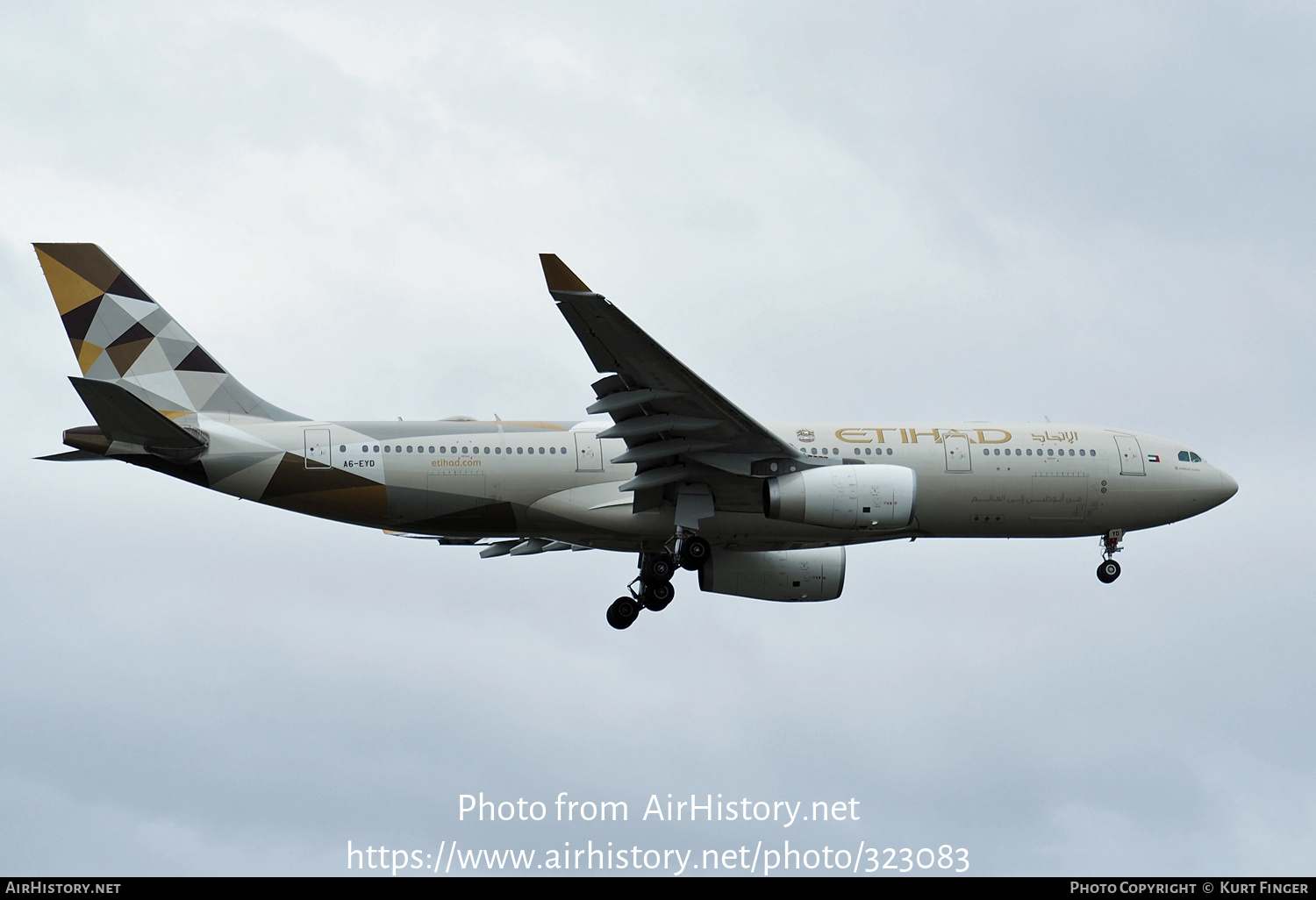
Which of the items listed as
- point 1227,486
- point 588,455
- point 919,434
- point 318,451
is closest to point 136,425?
point 318,451

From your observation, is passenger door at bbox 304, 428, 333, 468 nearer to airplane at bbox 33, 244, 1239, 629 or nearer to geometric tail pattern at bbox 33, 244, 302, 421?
airplane at bbox 33, 244, 1239, 629

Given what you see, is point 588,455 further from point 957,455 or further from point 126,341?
point 126,341

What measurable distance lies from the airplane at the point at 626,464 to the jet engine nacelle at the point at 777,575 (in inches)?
47.9

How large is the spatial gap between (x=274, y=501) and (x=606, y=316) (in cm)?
898

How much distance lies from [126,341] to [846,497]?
16.3 meters

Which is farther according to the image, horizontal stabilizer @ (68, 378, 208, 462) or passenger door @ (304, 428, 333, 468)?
passenger door @ (304, 428, 333, 468)

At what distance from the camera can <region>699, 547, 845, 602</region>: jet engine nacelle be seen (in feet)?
115

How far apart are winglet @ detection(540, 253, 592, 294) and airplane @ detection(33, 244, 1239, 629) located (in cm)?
206

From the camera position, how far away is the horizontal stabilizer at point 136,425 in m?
27.1

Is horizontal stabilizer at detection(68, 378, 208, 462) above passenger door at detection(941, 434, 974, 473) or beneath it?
beneath

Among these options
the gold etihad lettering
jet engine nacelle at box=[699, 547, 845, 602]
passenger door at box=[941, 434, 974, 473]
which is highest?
the gold etihad lettering

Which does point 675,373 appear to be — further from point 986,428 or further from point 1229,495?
point 1229,495

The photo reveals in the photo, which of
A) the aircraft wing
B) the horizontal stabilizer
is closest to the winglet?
the aircraft wing

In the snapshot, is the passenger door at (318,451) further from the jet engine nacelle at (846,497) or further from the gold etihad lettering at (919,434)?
the gold etihad lettering at (919,434)
